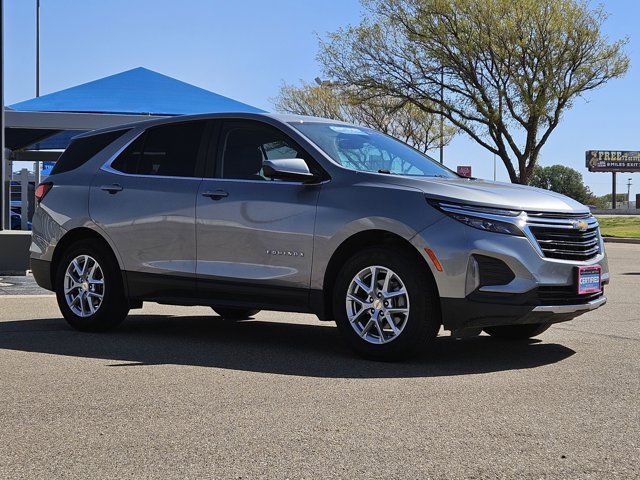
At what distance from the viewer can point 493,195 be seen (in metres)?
6.49

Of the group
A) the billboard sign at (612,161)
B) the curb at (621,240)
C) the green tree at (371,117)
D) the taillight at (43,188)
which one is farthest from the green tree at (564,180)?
the taillight at (43,188)

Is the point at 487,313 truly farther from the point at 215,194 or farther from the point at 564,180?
the point at 564,180

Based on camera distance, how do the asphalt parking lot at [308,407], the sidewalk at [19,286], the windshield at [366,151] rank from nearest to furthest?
the asphalt parking lot at [308,407] < the windshield at [366,151] < the sidewalk at [19,286]

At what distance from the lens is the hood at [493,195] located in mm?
6410

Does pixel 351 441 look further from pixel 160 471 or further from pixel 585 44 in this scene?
pixel 585 44

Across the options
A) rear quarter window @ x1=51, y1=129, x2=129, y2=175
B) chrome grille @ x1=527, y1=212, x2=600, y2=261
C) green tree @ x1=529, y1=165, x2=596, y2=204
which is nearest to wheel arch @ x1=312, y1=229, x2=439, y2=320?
chrome grille @ x1=527, y1=212, x2=600, y2=261

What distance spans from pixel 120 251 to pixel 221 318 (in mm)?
1801

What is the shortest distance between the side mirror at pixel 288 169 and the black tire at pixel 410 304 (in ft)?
2.30

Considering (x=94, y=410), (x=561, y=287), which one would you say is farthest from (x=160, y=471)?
(x=561, y=287)

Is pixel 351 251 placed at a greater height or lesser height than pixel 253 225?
lesser

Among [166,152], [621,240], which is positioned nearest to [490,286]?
[166,152]

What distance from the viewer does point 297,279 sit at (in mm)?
6984

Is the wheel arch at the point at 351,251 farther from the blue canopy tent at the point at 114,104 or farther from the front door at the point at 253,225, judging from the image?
the blue canopy tent at the point at 114,104

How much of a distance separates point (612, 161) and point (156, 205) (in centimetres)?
12874
